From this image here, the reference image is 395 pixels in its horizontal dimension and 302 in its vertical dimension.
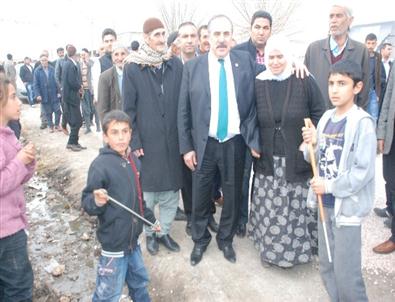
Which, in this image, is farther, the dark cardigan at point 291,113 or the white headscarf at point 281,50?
the dark cardigan at point 291,113

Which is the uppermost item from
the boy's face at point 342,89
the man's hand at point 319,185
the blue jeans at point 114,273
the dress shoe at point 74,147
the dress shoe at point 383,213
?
the boy's face at point 342,89

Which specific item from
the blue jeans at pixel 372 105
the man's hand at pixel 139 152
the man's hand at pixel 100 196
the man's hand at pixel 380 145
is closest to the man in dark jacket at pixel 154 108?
the man's hand at pixel 139 152

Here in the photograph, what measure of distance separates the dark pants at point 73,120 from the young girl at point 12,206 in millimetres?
5417

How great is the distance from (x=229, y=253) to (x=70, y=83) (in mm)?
5697

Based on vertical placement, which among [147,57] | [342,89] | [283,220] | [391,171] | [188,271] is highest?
[147,57]

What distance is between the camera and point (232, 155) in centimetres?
328

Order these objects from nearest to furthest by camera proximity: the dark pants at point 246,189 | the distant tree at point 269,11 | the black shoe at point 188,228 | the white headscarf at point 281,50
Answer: the white headscarf at point 281,50
the dark pants at point 246,189
the black shoe at point 188,228
the distant tree at point 269,11

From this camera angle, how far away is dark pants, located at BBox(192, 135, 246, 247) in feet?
A: 10.8

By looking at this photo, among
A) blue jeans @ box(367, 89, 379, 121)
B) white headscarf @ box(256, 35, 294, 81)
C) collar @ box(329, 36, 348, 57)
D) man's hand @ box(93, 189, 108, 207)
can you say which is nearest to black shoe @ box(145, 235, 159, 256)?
man's hand @ box(93, 189, 108, 207)

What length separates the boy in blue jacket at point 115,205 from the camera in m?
2.56

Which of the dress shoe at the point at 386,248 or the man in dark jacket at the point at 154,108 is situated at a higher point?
the man in dark jacket at the point at 154,108

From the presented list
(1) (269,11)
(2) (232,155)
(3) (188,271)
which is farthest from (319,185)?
(1) (269,11)

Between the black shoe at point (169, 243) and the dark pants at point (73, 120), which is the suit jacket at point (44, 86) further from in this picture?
the black shoe at point (169, 243)

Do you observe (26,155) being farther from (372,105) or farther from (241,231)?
(372,105)
